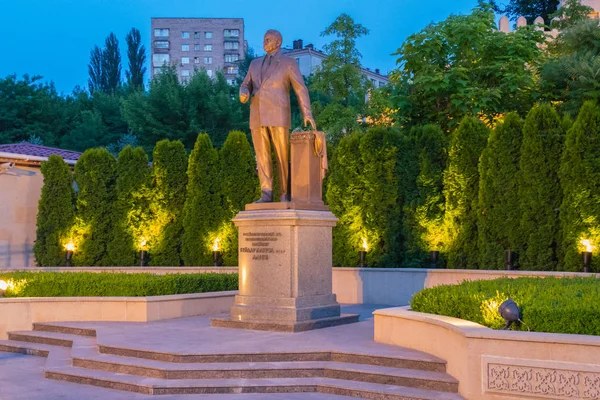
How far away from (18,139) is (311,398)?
3298 cm

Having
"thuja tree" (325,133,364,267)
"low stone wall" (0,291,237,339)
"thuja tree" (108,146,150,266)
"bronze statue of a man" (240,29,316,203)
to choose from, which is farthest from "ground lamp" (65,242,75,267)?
"bronze statue of a man" (240,29,316,203)

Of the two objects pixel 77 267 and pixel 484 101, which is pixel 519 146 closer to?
pixel 484 101

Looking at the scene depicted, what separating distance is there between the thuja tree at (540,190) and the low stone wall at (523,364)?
8.39 m

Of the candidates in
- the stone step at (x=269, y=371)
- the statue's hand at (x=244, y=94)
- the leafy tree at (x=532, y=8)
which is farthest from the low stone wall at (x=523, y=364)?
the leafy tree at (x=532, y=8)

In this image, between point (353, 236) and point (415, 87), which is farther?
point (415, 87)

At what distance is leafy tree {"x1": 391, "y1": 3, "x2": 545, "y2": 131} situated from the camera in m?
23.5

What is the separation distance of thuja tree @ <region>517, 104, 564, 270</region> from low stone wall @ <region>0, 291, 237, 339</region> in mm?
7840

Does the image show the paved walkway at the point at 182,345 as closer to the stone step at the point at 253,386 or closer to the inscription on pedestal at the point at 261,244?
the stone step at the point at 253,386

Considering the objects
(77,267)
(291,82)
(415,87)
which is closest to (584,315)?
(291,82)

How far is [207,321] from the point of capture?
42.2ft

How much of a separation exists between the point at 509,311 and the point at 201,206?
43.6 feet

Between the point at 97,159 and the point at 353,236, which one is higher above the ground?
the point at 97,159

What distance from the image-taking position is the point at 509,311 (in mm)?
7672

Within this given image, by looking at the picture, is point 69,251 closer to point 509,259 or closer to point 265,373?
point 509,259
